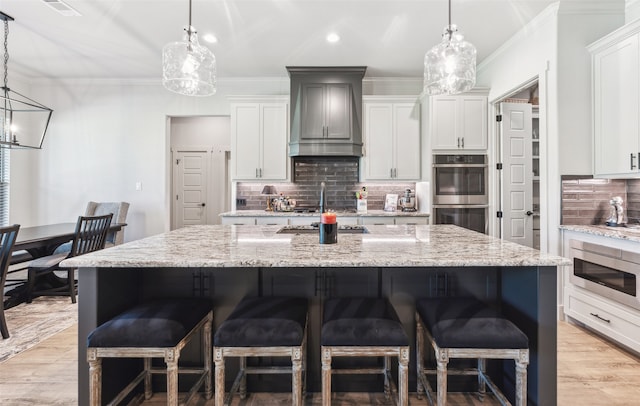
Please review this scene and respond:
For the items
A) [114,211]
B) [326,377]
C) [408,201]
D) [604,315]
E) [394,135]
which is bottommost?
[604,315]

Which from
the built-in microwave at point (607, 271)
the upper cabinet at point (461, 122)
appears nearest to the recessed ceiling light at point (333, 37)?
the upper cabinet at point (461, 122)

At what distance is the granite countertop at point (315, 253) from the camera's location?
4.30 feet

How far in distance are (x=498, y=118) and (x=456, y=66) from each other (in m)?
2.14

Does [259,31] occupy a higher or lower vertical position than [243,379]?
higher

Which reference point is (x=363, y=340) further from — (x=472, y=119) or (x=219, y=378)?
(x=472, y=119)

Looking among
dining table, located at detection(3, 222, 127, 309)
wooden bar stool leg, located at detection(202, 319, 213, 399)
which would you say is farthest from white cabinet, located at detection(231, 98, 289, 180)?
wooden bar stool leg, located at detection(202, 319, 213, 399)

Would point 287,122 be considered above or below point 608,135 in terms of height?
above

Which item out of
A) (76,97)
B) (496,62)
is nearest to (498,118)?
(496,62)

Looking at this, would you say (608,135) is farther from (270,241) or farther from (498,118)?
(270,241)

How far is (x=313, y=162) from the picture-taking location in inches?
185

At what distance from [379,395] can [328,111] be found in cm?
338

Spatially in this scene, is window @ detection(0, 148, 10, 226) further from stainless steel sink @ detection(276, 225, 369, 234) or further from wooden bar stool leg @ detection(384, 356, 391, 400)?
wooden bar stool leg @ detection(384, 356, 391, 400)

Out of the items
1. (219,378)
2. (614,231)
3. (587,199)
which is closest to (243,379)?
(219,378)

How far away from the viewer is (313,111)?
14.0ft
